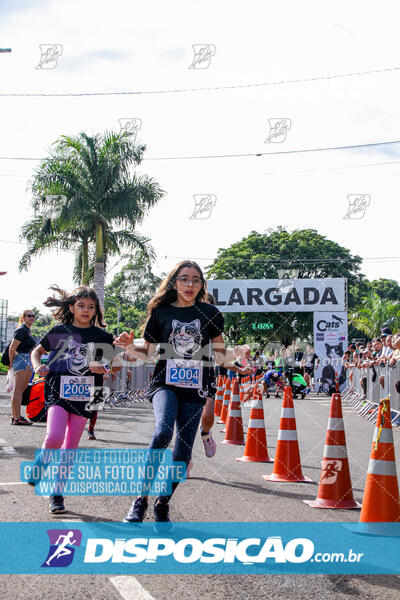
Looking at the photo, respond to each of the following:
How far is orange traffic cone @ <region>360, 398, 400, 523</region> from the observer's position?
203 inches

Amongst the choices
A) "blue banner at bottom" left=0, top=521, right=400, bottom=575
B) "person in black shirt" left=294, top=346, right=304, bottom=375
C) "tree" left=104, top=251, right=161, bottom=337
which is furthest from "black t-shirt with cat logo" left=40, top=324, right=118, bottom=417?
"tree" left=104, top=251, right=161, bottom=337

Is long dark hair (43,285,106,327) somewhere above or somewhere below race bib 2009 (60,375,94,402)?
above

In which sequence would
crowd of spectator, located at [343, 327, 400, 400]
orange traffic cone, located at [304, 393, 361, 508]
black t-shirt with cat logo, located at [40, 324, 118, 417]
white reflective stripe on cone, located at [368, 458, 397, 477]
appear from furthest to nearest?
crowd of spectator, located at [343, 327, 400, 400] < orange traffic cone, located at [304, 393, 361, 508] < black t-shirt with cat logo, located at [40, 324, 118, 417] < white reflective stripe on cone, located at [368, 458, 397, 477]

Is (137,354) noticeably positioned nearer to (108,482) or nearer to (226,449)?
(108,482)

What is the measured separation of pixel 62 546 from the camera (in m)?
4.45

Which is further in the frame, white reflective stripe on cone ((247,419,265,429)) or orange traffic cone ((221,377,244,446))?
orange traffic cone ((221,377,244,446))

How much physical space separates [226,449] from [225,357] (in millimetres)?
4736

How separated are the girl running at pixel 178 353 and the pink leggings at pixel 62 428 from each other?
0.74m

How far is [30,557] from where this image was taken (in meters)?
4.24

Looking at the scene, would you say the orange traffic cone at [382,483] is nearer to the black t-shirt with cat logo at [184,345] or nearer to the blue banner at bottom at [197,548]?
the blue banner at bottom at [197,548]

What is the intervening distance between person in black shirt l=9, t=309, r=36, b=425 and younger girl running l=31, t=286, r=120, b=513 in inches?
232

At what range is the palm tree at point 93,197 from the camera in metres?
26.2

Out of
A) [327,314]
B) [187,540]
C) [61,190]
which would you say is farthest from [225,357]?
[327,314]

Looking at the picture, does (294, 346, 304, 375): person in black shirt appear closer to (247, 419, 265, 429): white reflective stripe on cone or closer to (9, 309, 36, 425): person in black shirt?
(9, 309, 36, 425): person in black shirt
